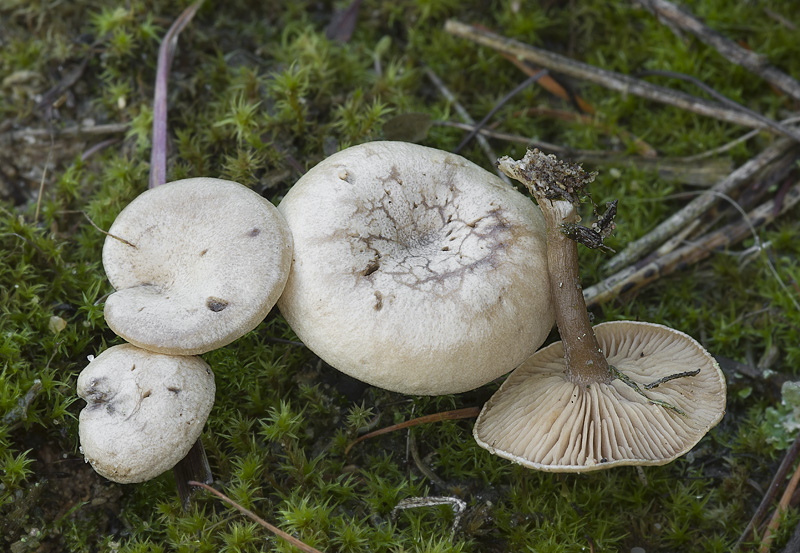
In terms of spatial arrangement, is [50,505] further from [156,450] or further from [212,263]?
[212,263]

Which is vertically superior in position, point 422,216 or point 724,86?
point 724,86

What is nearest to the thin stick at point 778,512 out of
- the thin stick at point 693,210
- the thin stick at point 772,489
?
the thin stick at point 772,489

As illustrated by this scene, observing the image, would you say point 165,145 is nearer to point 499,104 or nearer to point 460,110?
point 460,110

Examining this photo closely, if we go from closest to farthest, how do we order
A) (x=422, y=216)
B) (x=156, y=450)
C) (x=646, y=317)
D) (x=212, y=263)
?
(x=156, y=450), (x=212, y=263), (x=422, y=216), (x=646, y=317)

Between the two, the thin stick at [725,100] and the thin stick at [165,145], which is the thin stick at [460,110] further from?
the thin stick at [165,145]

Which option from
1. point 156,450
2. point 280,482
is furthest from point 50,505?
point 280,482

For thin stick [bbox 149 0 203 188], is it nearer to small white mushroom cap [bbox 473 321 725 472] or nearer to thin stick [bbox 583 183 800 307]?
small white mushroom cap [bbox 473 321 725 472]

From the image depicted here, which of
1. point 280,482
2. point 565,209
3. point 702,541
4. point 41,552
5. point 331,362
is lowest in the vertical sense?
point 41,552
